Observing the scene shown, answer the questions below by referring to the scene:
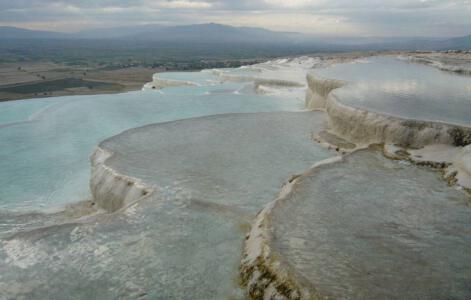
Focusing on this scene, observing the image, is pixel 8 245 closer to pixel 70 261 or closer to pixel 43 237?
pixel 43 237

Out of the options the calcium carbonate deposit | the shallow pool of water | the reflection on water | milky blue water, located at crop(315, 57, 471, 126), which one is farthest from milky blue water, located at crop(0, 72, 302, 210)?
the shallow pool of water

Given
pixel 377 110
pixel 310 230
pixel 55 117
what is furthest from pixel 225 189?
pixel 55 117

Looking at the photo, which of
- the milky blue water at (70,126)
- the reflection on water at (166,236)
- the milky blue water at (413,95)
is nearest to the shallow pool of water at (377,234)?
the reflection on water at (166,236)

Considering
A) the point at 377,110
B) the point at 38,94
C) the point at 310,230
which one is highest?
the point at 377,110

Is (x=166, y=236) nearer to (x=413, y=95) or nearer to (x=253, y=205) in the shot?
(x=253, y=205)

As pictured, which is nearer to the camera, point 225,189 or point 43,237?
point 43,237

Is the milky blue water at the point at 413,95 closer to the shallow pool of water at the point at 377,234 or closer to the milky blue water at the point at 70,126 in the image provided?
the shallow pool of water at the point at 377,234

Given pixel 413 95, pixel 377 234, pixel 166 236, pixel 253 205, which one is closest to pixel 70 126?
pixel 253 205

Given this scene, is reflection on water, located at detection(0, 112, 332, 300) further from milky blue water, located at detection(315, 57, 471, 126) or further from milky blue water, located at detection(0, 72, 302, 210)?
milky blue water, located at detection(315, 57, 471, 126)
